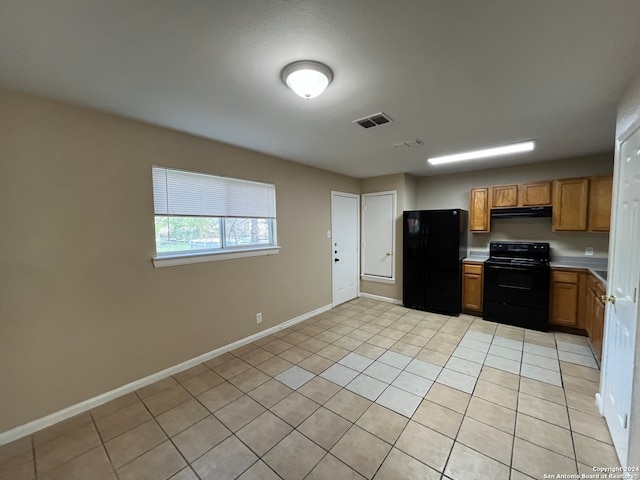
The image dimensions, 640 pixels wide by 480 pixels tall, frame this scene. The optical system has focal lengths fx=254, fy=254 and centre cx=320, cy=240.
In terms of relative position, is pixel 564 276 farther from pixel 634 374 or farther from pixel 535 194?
pixel 634 374

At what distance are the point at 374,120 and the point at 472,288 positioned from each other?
3227 mm

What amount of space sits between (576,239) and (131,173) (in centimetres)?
565

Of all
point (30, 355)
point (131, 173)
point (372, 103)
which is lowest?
point (30, 355)

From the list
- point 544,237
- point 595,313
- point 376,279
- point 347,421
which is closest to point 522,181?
point 544,237

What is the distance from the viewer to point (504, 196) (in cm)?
397

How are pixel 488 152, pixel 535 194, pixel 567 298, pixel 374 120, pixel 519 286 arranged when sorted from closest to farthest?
pixel 374 120
pixel 488 152
pixel 567 298
pixel 519 286
pixel 535 194

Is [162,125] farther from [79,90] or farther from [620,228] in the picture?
[620,228]

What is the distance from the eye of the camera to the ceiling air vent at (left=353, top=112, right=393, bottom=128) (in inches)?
87.8

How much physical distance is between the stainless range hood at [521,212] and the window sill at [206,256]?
3497 millimetres

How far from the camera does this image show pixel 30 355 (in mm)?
1866

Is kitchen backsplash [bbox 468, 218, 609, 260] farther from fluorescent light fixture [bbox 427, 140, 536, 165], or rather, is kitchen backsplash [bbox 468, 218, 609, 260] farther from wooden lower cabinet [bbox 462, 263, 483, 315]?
fluorescent light fixture [bbox 427, 140, 536, 165]

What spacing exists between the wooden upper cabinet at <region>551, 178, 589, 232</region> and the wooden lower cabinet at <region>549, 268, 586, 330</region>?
639 mm

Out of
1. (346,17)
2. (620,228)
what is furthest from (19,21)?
(620,228)

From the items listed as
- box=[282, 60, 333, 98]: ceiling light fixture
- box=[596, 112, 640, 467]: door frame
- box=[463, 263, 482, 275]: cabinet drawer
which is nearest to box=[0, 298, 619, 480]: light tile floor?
box=[596, 112, 640, 467]: door frame
